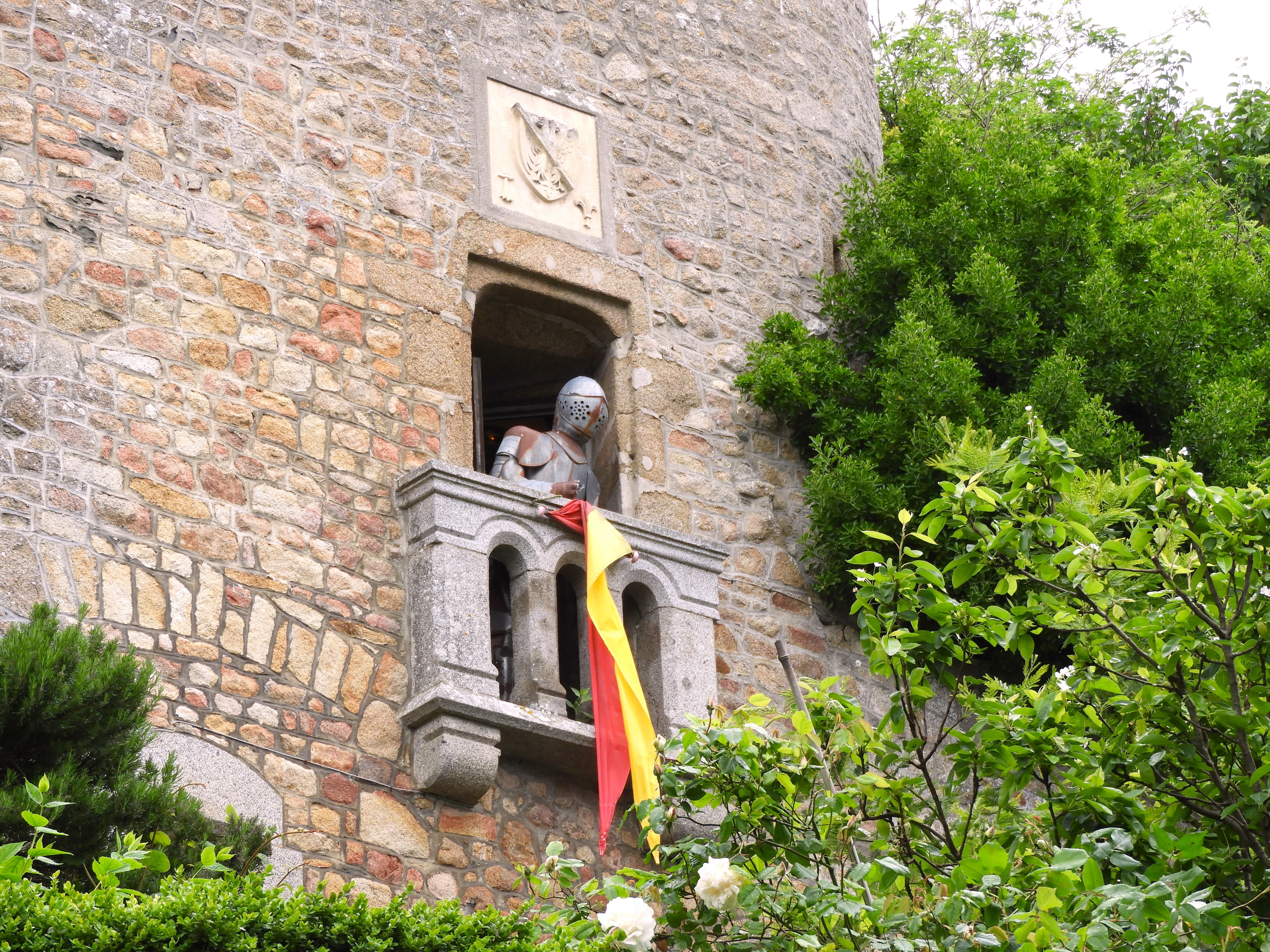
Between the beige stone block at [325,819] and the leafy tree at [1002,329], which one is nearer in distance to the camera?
the beige stone block at [325,819]

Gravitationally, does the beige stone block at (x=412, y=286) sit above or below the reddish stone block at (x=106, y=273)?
above

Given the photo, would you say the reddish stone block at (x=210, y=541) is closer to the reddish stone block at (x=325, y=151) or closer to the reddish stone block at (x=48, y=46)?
the reddish stone block at (x=325, y=151)

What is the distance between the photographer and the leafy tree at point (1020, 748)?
527 centimetres

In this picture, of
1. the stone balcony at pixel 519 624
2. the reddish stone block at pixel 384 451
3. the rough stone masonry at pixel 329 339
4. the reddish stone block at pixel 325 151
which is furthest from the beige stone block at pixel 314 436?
the reddish stone block at pixel 325 151

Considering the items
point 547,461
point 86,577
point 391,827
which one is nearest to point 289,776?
point 391,827

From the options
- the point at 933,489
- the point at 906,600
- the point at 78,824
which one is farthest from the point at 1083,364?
the point at 78,824

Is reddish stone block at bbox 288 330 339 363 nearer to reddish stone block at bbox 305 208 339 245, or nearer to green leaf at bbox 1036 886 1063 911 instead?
reddish stone block at bbox 305 208 339 245

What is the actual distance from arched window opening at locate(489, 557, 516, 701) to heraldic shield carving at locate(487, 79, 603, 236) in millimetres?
1787

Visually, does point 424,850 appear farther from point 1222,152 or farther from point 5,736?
point 1222,152

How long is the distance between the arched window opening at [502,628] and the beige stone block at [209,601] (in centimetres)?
107

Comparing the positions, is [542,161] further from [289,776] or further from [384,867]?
[384,867]

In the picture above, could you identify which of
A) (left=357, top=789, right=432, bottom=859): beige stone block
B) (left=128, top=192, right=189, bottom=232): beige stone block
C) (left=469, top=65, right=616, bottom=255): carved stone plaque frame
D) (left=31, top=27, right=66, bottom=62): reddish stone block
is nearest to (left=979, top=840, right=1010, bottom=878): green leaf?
(left=357, top=789, right=432, bottom=859): beige stone block

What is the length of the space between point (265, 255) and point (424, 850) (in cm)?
251

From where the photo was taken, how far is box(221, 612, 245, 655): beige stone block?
6.91 m
